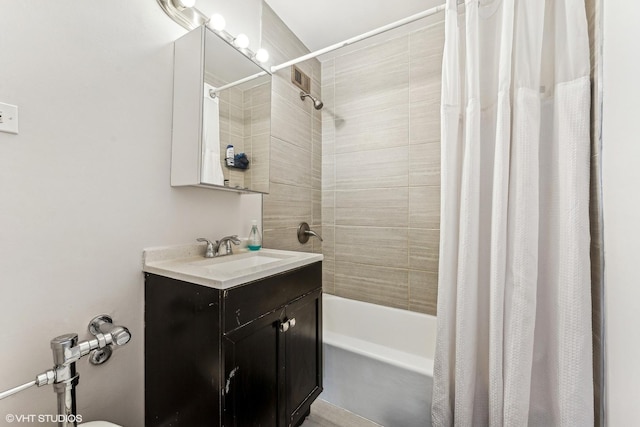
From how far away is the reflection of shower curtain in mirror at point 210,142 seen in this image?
105cm

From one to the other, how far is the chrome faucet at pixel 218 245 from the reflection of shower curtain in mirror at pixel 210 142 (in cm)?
28

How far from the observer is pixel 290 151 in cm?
179

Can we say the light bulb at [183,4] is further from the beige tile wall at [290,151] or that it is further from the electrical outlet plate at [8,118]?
the electrical outlet plate at [8,118]

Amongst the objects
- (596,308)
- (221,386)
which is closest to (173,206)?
(221,386)

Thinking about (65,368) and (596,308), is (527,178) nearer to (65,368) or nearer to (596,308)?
(596,308)

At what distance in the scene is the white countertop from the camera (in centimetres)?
81

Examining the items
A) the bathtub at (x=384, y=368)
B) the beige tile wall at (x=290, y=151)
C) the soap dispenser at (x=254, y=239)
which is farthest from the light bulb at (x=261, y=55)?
the bathtub at (x=384, y=368)

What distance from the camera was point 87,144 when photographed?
84 centimetres

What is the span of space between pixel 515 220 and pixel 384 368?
91cm

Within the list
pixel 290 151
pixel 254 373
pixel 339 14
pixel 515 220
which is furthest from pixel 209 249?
pixel 339 14

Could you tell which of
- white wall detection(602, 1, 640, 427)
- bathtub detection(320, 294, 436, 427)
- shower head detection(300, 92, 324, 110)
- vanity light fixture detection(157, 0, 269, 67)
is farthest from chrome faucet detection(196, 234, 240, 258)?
white wall detection(602, 1, 640, 427)

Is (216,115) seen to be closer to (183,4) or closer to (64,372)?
(183,4)

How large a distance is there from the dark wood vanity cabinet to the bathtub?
0.34 m

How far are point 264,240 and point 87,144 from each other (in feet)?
3.08
